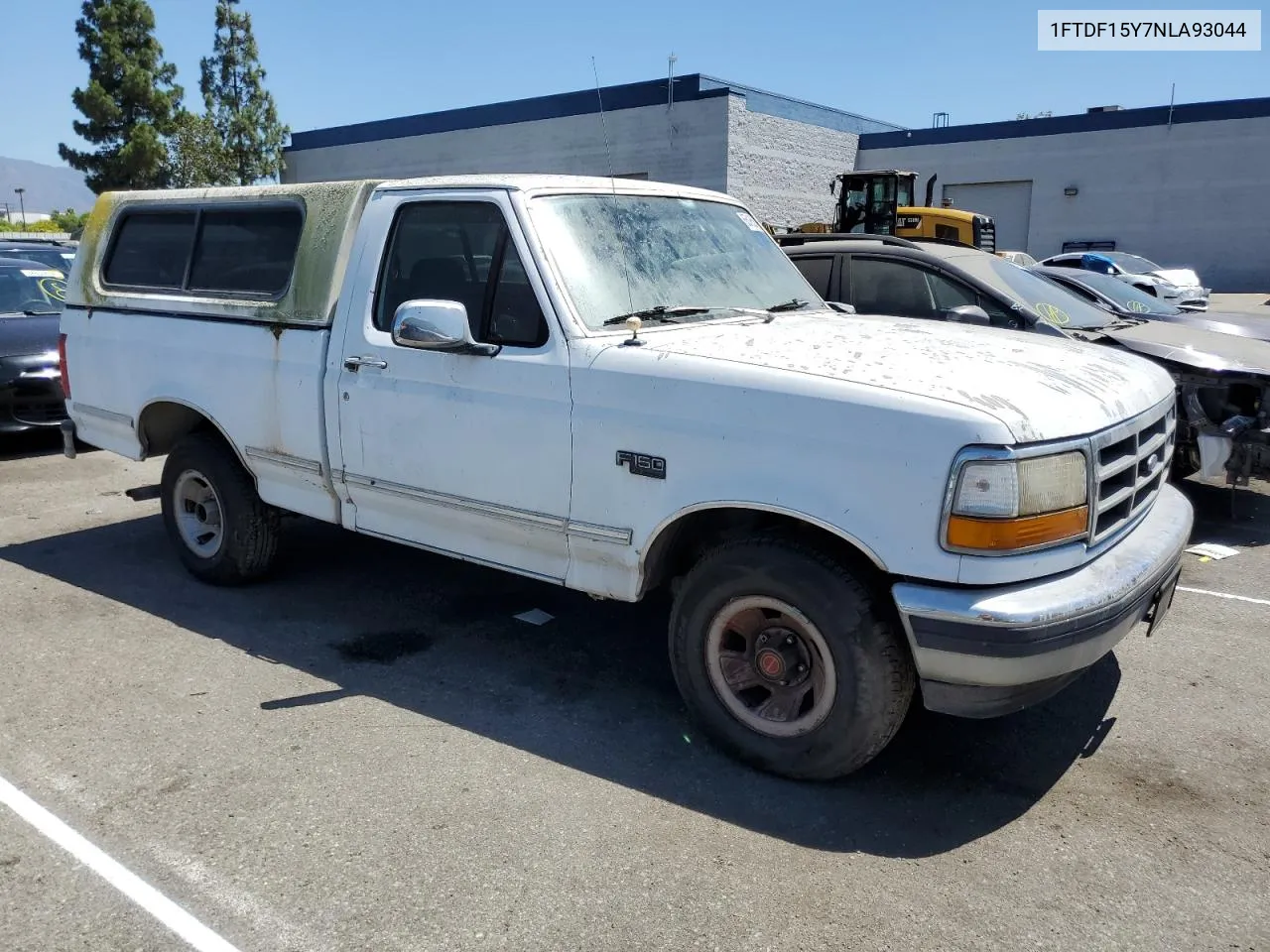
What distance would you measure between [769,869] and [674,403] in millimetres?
1544

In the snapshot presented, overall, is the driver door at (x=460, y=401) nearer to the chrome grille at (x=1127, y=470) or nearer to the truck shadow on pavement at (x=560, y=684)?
the truck shadow on pavement at (x=560, y=684)

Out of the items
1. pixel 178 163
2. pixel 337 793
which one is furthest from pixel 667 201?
pixel 178 163

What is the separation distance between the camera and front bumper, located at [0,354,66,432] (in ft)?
29.1

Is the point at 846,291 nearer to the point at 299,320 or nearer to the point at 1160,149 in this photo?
the point at 299,320

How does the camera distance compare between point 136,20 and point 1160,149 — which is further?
point 136,20

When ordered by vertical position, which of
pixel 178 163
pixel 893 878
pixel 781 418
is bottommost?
pixel 893 878

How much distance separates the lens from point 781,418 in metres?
3.31

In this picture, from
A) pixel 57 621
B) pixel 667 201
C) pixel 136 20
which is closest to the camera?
pixel 667 201

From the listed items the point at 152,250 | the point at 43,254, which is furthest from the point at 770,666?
the point at 43,254

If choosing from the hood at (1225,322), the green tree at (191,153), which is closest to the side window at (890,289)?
the hood at (1225,322)

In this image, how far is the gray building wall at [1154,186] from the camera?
34781mm

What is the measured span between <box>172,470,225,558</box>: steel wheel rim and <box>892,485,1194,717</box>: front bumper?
3.96 m

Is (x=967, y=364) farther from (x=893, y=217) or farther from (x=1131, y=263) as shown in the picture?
(x=1131, y=263)

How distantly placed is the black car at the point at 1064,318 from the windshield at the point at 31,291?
7362 mm
